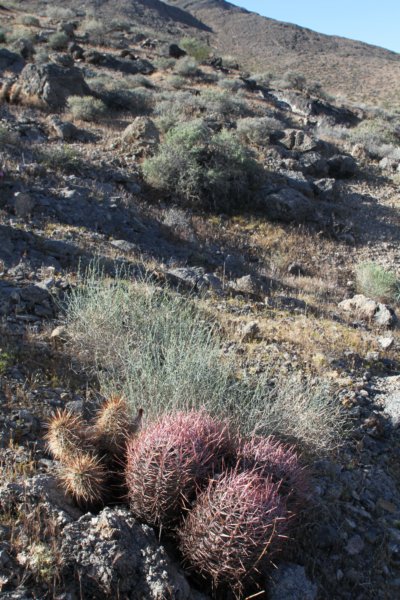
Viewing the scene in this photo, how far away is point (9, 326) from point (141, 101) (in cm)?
1344

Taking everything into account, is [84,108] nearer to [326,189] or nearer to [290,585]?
[326,189]

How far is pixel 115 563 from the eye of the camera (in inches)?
84.0

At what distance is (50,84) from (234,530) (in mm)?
13785

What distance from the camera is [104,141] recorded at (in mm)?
11781

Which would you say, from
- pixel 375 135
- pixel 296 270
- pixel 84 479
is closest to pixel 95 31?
pixel 375 135

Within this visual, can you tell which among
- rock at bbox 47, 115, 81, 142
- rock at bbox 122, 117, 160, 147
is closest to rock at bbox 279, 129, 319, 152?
rock at bbox 122, 117, 160, 147

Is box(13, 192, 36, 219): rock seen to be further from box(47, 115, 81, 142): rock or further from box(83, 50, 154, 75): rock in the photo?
box(83, 50, 154, 75): rock

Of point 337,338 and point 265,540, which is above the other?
point 265,540

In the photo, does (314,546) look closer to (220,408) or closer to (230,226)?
(220,408)

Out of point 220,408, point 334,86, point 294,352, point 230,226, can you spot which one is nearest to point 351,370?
point 294,352

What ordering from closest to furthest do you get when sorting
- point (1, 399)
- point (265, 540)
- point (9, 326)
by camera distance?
point (265, 540), point (1, 399), point (9, 326)

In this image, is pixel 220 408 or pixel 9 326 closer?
pixel 220 408

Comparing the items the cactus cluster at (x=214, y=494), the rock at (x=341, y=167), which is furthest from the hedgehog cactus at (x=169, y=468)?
the rock at (x=341, y=167)

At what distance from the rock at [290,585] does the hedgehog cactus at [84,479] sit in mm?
943
